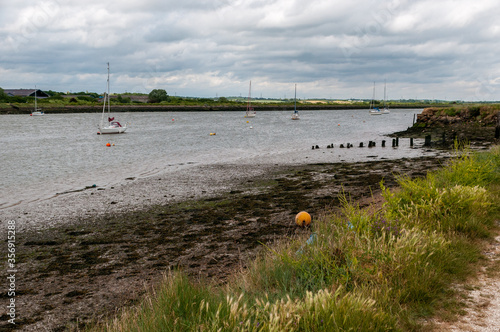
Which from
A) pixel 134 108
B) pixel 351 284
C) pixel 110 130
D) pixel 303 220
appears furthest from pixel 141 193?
pixel 134 108

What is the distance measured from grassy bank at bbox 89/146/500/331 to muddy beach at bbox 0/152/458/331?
0.98m

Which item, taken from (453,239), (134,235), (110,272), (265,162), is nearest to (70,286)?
(110,272)

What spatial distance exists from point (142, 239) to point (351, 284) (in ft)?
22.1

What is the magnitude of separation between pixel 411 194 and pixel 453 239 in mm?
1830

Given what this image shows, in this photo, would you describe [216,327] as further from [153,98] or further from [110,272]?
[153,98]

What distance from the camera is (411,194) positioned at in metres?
8.02

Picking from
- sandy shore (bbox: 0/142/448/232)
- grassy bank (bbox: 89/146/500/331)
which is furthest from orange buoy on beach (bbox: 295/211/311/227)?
sandy shore (bbox: 0/142/448/232)

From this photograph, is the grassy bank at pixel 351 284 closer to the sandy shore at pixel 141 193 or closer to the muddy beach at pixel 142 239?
the muddy beach at pixel 142 239

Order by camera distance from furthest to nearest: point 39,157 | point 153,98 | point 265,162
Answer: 1. point 153,98
2. point 39,157
3. point 265,162

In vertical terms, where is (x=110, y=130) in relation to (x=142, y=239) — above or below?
above

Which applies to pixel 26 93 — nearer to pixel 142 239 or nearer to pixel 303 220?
pixel 142 239

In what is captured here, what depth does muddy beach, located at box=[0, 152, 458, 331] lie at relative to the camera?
7.09 m

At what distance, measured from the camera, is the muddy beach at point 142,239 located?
7086 mm

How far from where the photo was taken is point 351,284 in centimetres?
494
